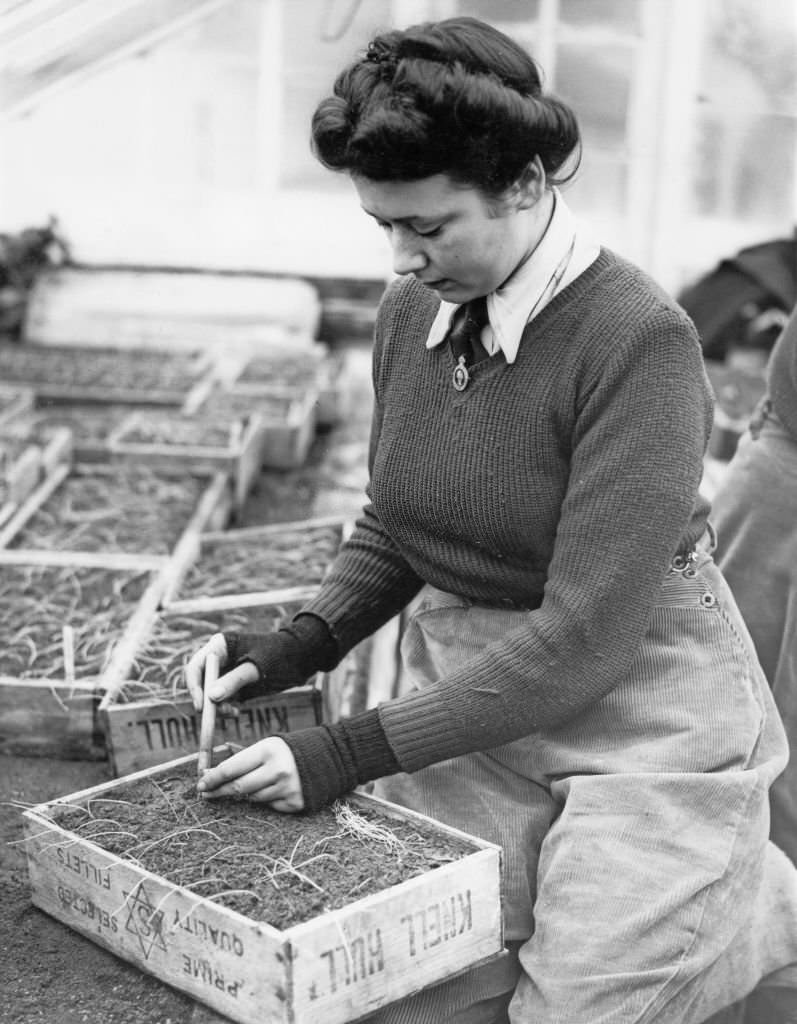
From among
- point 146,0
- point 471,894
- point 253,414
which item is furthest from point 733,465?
point 146,0

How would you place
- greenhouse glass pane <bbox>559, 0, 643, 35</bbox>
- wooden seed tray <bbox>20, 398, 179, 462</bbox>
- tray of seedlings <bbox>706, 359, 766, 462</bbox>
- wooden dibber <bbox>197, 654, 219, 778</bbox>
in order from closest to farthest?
wooden dibber <bbox>197, 654, 219, 778</bbox>, wooden seed tray <bbox>20, 398, 179, 462</bbox>, tray of seedlings <bbox>706, 359, 766, 462</bbox>, greenhouse glass pane <bbox>559, 0, 643, 35</bbox>

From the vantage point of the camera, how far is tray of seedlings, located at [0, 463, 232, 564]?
140 inches

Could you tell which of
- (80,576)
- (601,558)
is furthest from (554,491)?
(80,576)

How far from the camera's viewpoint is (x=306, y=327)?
243 inches

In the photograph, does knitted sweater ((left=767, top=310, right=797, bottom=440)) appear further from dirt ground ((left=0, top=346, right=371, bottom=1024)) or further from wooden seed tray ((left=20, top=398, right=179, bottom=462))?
wooden seed tray ((left=20, top=398, right=179, bottom=462))

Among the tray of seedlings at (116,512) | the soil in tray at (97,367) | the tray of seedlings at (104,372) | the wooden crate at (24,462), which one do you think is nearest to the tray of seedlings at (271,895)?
the tray of seedlings at (116,512)

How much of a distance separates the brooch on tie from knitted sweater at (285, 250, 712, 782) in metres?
0.01

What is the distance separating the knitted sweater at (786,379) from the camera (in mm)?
2535

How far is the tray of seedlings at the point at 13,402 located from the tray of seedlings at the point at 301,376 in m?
0.79

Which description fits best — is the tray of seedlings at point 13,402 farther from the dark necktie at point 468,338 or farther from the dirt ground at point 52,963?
the dark necktie at point 468,338

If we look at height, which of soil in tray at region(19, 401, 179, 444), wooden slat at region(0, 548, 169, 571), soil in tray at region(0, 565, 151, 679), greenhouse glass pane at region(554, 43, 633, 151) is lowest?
soil in tray at region(19, 401, 179, 444)

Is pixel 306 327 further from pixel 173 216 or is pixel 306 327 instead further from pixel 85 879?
pixel 85 879

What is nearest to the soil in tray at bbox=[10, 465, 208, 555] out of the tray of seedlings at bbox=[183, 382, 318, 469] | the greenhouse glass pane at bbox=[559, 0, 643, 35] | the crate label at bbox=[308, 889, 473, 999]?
the tray of seedlings at bbox=[183, 382, 318, 469]

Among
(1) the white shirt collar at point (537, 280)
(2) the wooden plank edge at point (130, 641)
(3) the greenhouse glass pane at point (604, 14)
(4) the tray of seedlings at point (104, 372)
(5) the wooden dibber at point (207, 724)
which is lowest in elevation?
(4) the tray of seedlings at point (104, 372)
